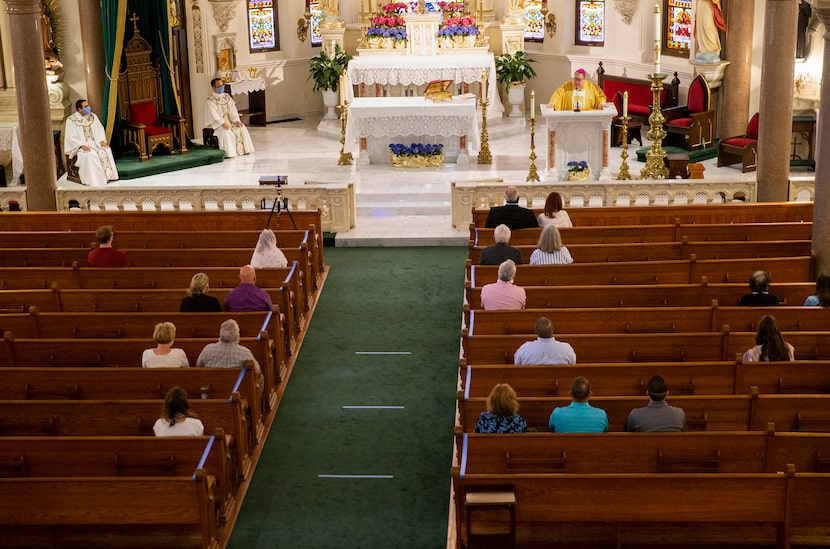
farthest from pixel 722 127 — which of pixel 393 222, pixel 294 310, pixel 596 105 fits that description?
pixel 294 310

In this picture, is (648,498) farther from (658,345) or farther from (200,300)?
(200,300)

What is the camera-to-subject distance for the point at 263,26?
2216 cm

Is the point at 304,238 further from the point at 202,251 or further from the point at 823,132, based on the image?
the point at 823,132

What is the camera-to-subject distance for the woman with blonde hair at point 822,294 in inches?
348

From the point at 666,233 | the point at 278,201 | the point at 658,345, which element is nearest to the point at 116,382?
the point at 658,345

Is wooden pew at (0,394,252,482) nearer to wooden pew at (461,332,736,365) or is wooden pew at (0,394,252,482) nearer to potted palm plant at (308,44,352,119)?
wooden pew at (461,332,736,365)

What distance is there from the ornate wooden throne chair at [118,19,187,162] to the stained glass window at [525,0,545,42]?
25.8ft

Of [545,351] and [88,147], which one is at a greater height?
[88,147]

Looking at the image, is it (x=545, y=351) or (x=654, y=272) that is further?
(x=654, y=272)

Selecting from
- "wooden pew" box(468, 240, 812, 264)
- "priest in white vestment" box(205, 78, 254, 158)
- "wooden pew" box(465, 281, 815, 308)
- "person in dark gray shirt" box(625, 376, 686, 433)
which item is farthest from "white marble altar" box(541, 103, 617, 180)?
"person in dark gray shirt" box(625, 376, 686, 433)

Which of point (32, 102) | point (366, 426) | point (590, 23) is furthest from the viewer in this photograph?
point (590, 23)

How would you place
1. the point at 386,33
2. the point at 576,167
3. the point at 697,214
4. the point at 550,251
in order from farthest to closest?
the point at 386,33, the point at 576,167, the point at 697,214, the point at 550,251

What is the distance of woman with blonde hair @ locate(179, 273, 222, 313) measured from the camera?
9219 millimetres

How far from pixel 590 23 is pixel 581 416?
16.3 m
